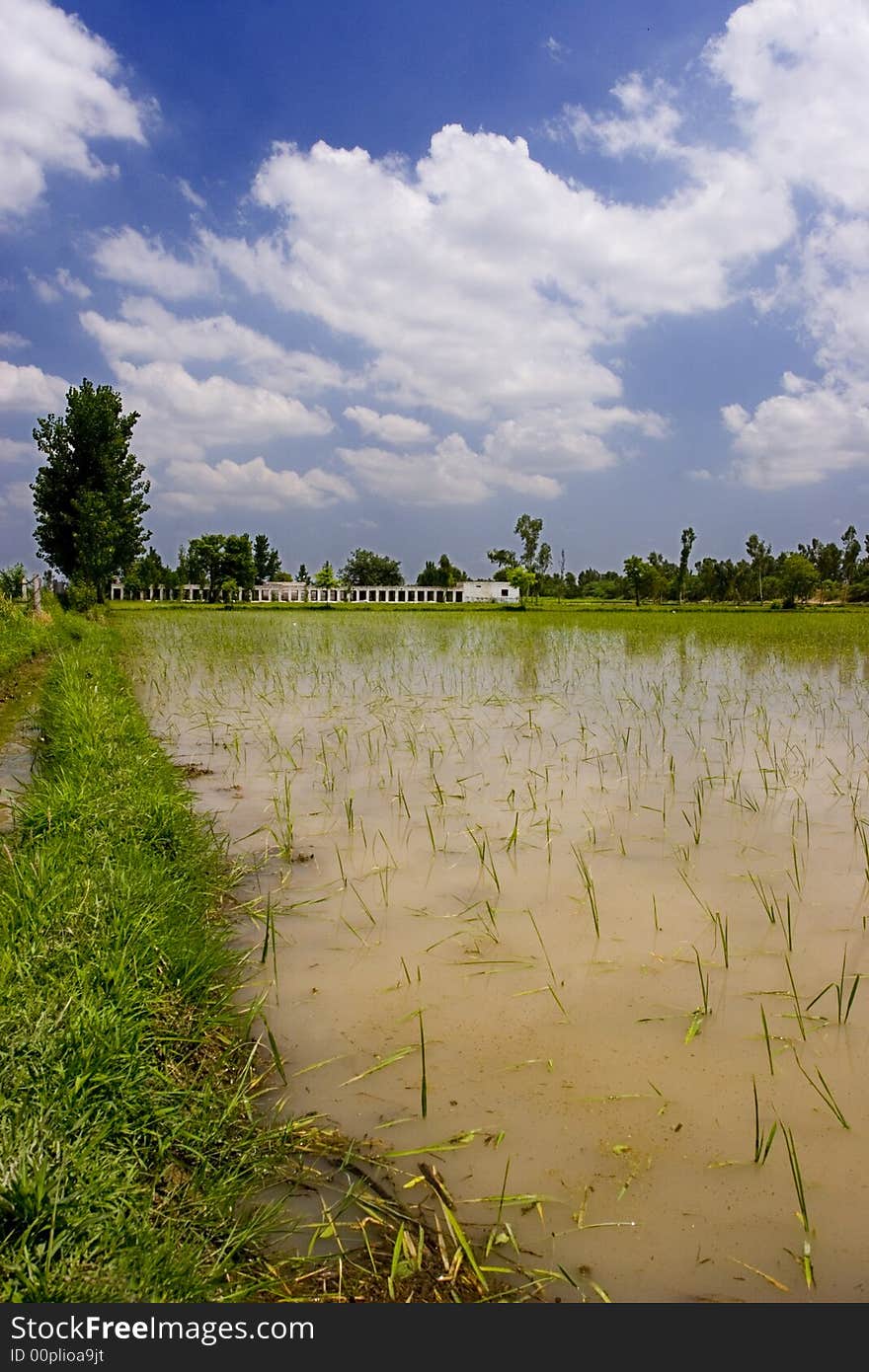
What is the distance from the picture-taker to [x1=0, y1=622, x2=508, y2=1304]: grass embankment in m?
1.60

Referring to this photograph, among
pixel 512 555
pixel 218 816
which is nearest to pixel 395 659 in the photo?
pixel 218 816

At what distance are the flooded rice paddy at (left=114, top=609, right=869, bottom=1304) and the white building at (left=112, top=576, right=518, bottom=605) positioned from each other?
83800 millimetres

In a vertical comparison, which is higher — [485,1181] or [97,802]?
[97,802]

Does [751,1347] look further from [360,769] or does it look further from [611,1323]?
[360,769]

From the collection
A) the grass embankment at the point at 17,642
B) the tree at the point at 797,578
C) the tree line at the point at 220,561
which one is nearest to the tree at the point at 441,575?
the tree line at the point at 220,561

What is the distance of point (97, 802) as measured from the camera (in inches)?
176

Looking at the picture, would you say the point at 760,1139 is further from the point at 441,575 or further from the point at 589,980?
the point at 441,575

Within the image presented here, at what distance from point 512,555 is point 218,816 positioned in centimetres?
9517

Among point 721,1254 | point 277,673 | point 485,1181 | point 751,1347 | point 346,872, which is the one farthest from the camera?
point 277,673

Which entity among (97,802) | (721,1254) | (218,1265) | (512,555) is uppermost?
(512,555)

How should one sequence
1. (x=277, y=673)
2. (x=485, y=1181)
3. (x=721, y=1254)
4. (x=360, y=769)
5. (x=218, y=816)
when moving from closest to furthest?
(x=721, y=1254) < (x=485, y=1181) < (x=218, y=816) < (x=360, y=769) < (x=277, y=673)

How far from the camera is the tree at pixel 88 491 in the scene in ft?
114

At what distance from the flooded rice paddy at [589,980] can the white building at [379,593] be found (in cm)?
8380
